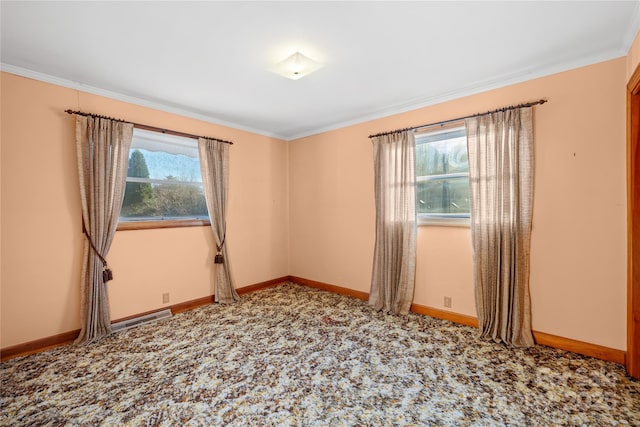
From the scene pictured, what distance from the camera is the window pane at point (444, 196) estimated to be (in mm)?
3119

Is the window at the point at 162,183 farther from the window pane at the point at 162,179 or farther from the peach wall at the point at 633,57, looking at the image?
the peach wall at the point at 633,57

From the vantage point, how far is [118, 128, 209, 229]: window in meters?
3.22

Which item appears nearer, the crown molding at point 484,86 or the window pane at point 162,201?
the crown molding at point 484,86

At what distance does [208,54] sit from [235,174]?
2.04 m

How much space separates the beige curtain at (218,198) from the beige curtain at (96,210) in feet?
3.33

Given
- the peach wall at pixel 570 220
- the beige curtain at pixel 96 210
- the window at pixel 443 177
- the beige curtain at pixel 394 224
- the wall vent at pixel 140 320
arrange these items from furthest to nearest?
the beige curtain at pixel 394 224 → the window at pixel 443 177 → the wall vent at pixel 140 320 → the beige curtain at pixel 96 210 → the peach wall at pixel 570 220

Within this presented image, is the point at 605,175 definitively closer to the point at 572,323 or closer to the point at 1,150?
the point at 572,323

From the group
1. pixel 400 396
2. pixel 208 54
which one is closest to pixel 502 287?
pixel 400 396

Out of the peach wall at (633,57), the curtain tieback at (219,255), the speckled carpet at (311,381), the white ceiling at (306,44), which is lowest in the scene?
the speckled carpet at (311,381)

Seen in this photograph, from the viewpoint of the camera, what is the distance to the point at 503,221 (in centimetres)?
270

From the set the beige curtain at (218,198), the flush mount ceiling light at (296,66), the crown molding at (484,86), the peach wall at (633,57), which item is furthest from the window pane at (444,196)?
the beige curtain at (218,198)

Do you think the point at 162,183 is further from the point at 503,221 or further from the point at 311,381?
the point at 503,221

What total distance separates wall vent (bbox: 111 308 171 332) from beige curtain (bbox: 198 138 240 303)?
659 millimetres

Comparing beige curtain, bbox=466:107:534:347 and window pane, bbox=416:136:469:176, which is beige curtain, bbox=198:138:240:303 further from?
beige curtain, bbox=466:107:534:347
